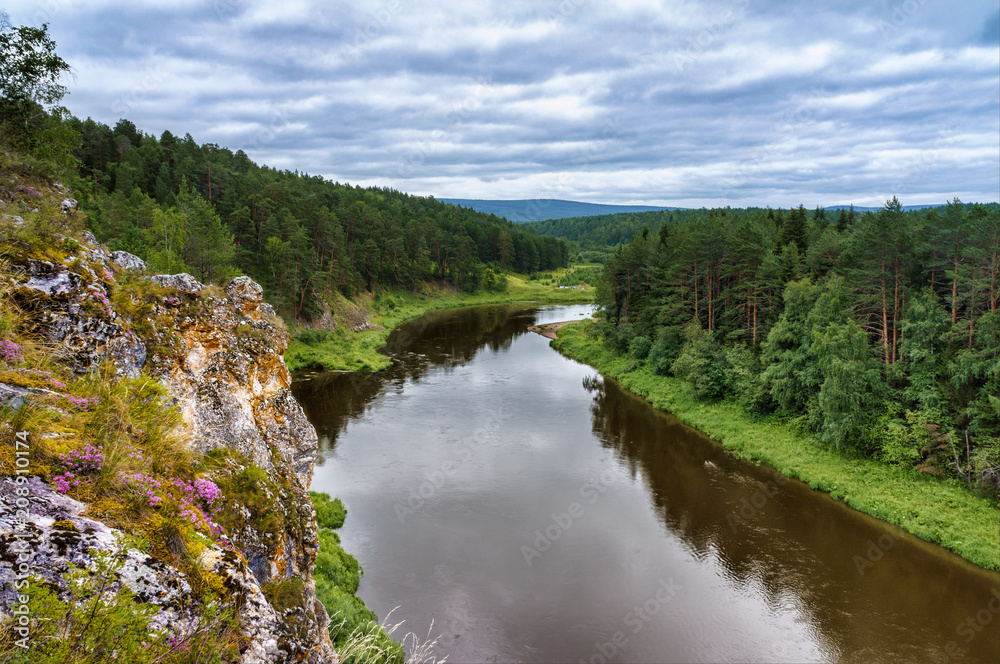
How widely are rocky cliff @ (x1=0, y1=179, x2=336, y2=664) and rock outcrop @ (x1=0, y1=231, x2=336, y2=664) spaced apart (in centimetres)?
2

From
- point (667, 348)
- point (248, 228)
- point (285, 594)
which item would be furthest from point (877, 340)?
point (248, 228)

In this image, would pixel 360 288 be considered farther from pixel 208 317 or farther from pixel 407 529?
pixel 208 317

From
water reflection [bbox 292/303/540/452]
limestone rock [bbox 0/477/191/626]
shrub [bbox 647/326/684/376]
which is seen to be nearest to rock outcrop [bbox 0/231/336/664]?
limestone rock [bbox 0/477/191/626]

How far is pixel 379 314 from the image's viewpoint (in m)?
75.8

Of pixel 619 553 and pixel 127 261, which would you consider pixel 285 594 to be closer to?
pixel 127 261

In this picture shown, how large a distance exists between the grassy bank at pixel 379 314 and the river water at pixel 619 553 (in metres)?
14.1

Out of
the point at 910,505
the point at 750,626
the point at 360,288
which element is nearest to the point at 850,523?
the point at 910,505

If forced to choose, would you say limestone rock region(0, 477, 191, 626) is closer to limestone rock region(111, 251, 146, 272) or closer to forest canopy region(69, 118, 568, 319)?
limestone rock region(111, 251, 146, 272)

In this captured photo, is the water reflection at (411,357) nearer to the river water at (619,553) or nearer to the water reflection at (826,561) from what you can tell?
the river water at (619,553)

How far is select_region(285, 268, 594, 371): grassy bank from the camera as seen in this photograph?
1932 inches

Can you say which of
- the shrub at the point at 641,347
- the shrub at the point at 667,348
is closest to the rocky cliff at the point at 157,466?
the shrub at the point at 667,348

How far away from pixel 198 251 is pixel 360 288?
3728cm

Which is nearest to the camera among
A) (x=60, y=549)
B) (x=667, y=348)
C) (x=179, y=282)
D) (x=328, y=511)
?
(x=60, y=549)

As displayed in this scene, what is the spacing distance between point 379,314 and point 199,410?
68143mm
